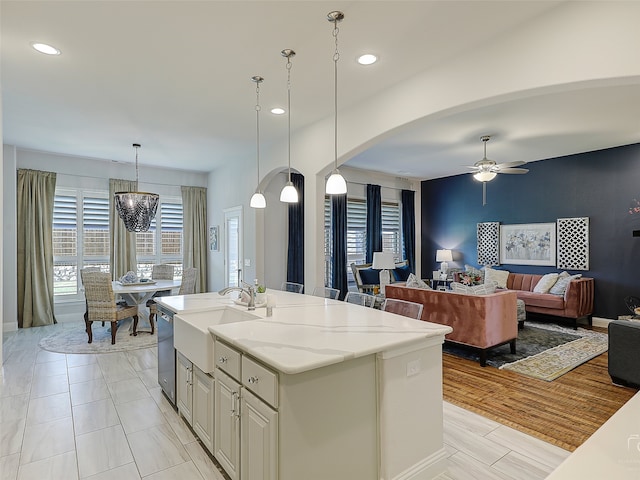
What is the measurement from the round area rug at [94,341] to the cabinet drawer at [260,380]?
363 cm

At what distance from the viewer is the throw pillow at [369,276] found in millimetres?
7383

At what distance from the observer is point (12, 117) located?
4336 millimetres

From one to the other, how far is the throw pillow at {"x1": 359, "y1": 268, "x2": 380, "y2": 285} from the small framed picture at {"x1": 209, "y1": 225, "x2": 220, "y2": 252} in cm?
303

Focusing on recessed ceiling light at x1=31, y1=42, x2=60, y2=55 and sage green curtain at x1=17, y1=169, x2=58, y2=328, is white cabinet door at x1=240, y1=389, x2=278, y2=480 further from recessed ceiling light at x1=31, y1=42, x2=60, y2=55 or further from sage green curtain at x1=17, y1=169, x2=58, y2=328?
sage green curtain at x1=17, y1=169, x2=58, y2=328

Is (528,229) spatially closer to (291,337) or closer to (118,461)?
A: (291,337)

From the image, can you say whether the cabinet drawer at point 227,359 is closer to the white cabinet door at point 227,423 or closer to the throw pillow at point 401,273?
the white cabinet door at point 227,423

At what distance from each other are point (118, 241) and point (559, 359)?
7.24m

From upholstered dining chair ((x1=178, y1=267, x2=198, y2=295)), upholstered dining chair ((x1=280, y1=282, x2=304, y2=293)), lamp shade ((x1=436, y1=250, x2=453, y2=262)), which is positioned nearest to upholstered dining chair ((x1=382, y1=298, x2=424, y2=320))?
upholstered dining chair ((x1=280, y1=282, x2=304, y2=293))

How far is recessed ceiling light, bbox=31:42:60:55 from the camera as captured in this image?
109 inches

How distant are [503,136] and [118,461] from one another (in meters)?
5.81

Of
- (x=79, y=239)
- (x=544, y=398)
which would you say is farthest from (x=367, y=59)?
(x=79, y=239)

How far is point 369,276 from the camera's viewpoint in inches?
292

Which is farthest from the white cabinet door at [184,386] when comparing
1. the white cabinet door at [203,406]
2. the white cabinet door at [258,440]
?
the white cabinet door at [258,440]

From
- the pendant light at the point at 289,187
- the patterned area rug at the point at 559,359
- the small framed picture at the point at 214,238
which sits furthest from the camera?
the small framed picture at the point at 214,238
